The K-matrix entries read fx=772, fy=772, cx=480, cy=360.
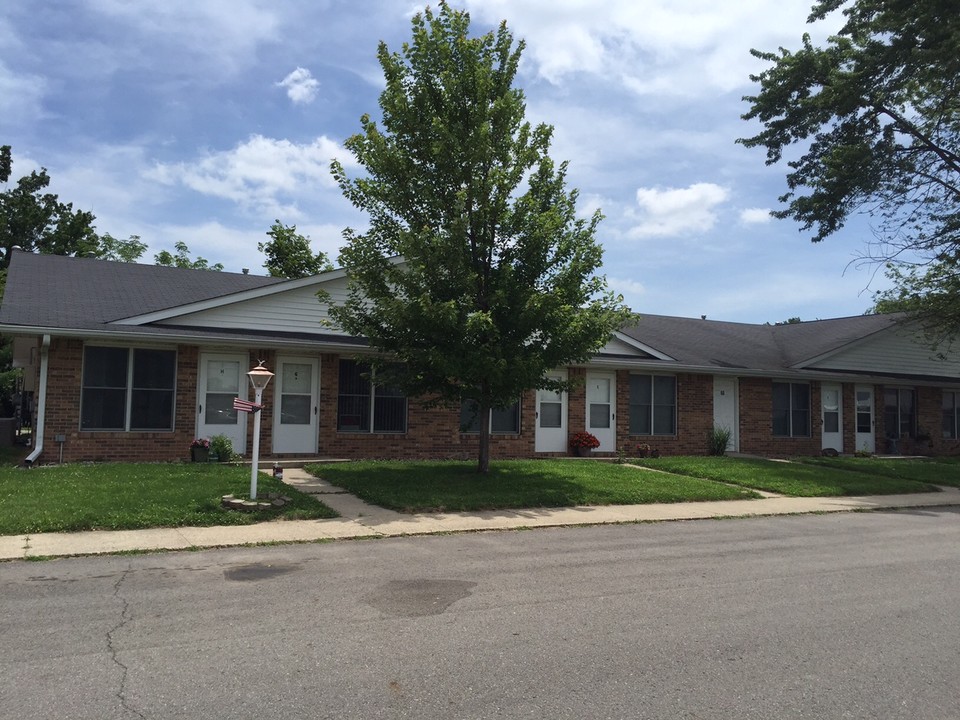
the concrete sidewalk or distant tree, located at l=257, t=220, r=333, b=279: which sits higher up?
distant tree, located at l=257, t=220, r=333, b=279

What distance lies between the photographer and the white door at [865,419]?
2445 centimetres

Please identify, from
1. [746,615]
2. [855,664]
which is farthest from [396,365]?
[855,664]

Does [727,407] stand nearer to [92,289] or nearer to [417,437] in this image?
[417,437]

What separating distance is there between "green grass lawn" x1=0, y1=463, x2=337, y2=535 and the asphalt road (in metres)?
1.65

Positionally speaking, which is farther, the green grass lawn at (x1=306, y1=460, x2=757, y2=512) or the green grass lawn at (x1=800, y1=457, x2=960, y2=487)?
the green grass lawn at (x1=800, y1=457, x2=960, y2=487)

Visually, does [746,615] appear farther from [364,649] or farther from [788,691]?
[364,649]

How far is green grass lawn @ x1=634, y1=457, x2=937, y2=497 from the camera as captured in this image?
51.1 feet

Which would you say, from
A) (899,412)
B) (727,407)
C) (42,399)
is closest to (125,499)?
(42,399)

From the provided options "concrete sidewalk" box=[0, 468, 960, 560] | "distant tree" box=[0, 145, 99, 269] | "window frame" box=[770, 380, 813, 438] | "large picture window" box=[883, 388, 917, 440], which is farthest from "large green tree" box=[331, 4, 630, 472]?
"distant tree" box=[0, 145, 99, 269]

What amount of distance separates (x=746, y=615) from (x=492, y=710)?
2.88 metres

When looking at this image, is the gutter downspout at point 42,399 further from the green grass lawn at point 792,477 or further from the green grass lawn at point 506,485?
the green grass lawn at point 792,477

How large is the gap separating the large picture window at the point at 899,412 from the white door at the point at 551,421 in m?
12.1

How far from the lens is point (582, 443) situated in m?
19.5

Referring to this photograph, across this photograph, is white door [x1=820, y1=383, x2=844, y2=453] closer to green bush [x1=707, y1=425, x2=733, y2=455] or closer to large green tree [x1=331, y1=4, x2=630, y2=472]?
green bush [x1=707, y1=425, x2=733, y2=455]
